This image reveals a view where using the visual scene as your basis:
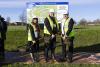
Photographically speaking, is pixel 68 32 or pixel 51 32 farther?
pixel 68 32

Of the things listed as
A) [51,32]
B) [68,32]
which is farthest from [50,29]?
[68,32]

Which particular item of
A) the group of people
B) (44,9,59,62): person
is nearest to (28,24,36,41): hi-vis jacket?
the group of people

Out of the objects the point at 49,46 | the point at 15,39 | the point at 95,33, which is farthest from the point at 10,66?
the point at 95,33

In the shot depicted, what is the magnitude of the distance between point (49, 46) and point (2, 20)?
2.45 meters

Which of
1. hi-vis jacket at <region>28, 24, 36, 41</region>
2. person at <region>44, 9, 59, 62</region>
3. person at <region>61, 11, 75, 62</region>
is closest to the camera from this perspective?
person at <region>44, 9, 59, 62</region>

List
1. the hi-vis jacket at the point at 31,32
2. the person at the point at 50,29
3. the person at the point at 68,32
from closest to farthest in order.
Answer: the person at the point at 50,29 < the hi-vis jacket at the point at 31,32 < the person at the point at 68,32

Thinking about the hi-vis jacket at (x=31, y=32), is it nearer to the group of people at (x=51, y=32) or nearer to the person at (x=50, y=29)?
the group of people at (x=51, y=32)

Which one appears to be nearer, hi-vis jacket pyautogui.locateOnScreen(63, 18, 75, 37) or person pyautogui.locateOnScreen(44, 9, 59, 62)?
person pyautogui.locateOnScreen(44, 9, 59, 62)

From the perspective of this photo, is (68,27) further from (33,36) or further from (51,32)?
(33,36)

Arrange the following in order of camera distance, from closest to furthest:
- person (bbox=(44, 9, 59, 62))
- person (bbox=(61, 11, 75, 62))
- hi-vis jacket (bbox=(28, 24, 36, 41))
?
person (bbox=(44, 9, 59, 62)) → hi-vis jacket (bbox=(28, 24, 36, 41)) → person (bbox=(61, 11, 75, 62))

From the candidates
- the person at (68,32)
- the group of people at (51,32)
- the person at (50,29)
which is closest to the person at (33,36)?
the group of people at (51,32)

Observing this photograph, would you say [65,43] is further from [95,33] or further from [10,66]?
[95,33]

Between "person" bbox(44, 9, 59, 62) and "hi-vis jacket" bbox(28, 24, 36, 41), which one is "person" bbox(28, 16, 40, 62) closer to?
"hi-vis jacket" bbox(28, 24, 36, 41)

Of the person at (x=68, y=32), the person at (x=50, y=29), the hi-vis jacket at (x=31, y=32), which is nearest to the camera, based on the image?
the person at (x=50, y=29)
